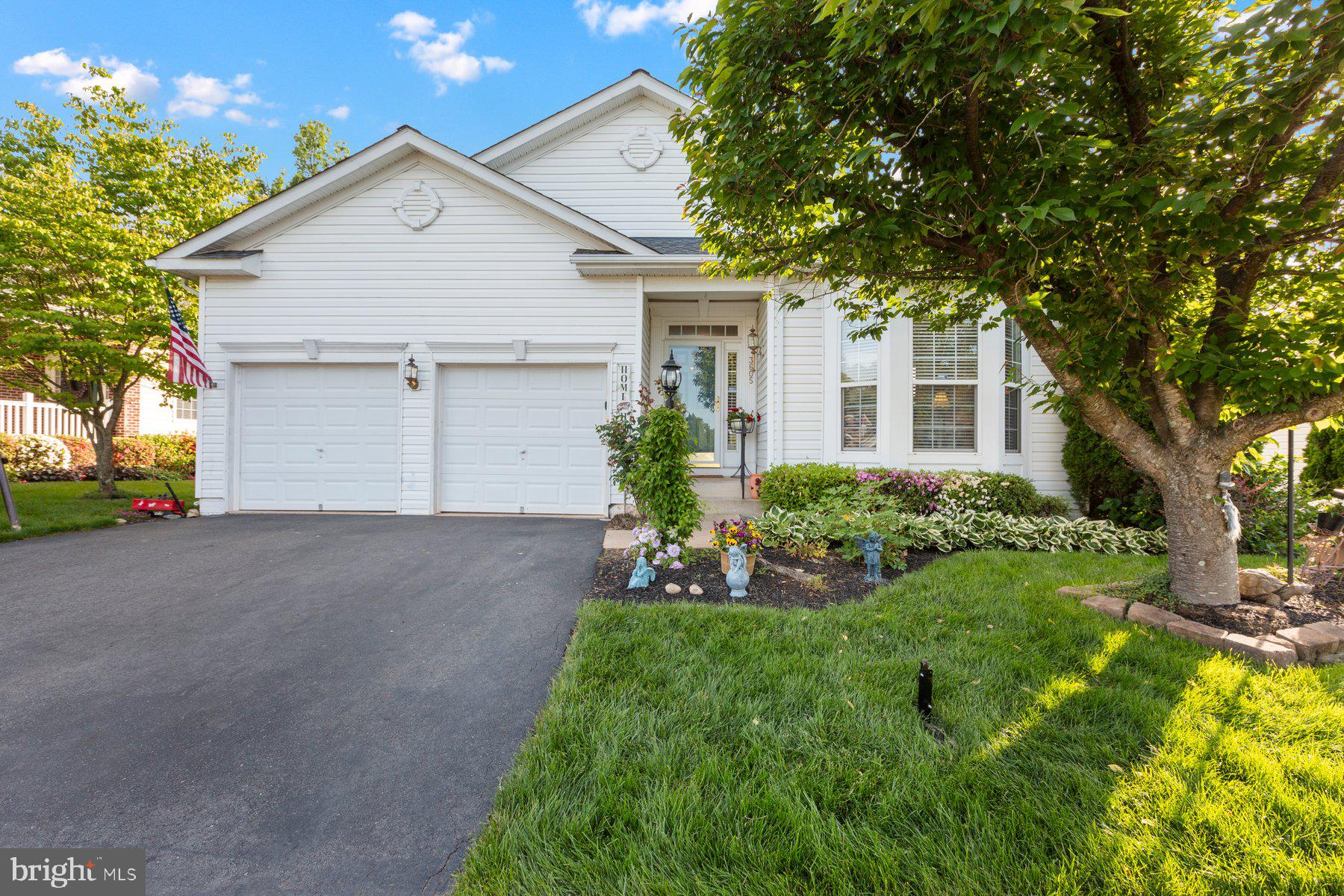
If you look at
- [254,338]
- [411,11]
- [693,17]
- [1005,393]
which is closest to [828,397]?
[1005,393]

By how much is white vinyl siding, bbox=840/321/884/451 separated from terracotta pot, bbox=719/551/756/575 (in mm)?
3292

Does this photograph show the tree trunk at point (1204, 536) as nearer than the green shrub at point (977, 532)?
Yes

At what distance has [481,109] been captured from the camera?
1150 cm

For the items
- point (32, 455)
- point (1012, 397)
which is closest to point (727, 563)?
point (1012, 397)

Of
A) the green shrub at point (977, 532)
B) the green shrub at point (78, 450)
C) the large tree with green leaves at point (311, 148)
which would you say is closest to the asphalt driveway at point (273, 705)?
the green shrub at point (977, 532)

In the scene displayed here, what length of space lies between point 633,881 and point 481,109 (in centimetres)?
1414

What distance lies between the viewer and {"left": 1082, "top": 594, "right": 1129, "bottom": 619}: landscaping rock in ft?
10.7

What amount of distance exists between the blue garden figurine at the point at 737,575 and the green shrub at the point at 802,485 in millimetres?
2260

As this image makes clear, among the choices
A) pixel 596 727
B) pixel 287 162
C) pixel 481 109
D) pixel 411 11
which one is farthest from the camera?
pixel 287 162

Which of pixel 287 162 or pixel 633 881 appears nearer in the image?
pixel 633 881

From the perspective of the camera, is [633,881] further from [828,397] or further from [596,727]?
[828,397]

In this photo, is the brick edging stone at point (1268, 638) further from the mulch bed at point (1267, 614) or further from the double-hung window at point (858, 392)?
the double-hung window at point (858, 392)

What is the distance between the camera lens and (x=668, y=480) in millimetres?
4656

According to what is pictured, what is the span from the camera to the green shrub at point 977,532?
16.5 ft
